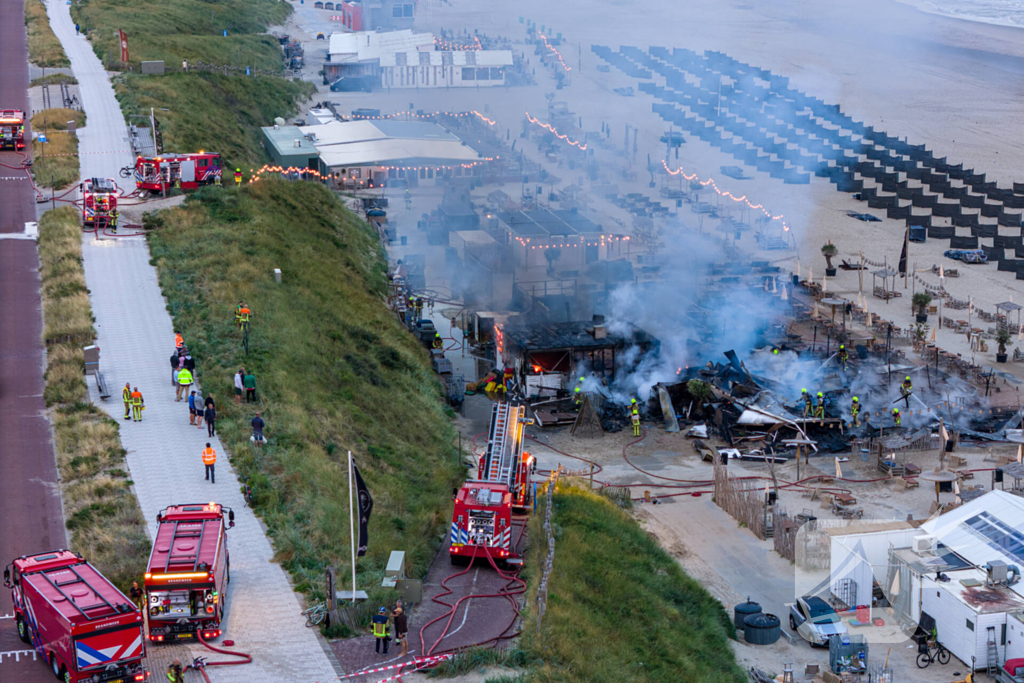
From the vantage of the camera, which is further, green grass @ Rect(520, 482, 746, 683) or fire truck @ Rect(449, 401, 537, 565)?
fire truck @ Rect(449, 401, 537, 565)

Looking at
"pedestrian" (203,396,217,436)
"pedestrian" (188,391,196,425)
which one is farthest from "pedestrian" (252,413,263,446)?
"pedestrian" (188,391,196,425)

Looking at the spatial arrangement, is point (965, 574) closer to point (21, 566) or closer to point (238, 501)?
point (238, 501)

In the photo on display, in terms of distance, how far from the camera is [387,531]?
3098cm

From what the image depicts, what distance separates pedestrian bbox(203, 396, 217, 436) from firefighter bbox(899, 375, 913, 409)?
26.4 m

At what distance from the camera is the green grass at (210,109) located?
73.6 metres

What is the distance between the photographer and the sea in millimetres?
144000

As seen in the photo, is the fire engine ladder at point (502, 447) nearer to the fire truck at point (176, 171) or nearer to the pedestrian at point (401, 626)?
the pedestrian at point (401, 626)

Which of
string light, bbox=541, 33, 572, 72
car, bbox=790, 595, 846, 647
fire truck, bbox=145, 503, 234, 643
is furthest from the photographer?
string light, bbox=541, 33, 572, 72

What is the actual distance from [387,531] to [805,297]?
116ft

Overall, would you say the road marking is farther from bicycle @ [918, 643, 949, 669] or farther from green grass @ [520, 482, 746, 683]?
bicycle @ [918, 643, 949, 669]

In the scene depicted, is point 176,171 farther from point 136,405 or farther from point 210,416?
point 210,416

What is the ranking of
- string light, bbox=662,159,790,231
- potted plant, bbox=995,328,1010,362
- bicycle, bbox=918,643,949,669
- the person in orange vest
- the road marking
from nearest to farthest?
the road marking, bicycle, bbox=918,643,949,669, the person in orange vest, potted plant, bbox=995,328,1010,362, string light, bbox=662,159,790,231

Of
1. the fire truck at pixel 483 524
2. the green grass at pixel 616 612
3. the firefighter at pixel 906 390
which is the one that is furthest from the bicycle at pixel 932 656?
the firefighter at pixel 906 390

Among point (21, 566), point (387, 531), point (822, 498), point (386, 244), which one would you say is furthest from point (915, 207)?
point (21, 566)
